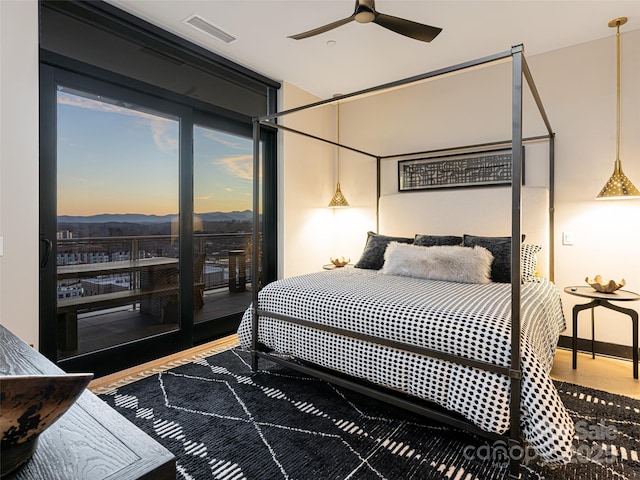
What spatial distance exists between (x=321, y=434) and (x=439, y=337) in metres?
0.82

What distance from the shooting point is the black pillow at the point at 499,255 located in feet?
9.79

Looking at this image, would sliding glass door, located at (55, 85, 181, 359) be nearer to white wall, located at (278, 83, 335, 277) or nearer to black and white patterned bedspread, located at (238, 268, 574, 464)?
black and white patterned bedspread, located at (238, 268, 574, 464)

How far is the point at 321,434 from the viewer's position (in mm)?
1951

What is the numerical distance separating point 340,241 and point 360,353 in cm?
273

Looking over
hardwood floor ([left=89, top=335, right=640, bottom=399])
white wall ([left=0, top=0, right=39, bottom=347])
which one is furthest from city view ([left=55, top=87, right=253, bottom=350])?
hardwood floor ([left=89, top=335, right=640, bottom=399])

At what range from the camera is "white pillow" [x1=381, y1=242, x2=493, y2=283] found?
2922mm

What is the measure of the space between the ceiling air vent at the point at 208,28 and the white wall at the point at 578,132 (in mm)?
2205

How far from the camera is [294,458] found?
1750 mm

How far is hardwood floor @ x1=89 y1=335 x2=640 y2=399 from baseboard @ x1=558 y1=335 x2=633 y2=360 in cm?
6

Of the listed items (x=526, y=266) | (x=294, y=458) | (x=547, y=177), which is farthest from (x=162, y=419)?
(x=547, y=177)

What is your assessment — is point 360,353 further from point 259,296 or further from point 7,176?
point 7,176

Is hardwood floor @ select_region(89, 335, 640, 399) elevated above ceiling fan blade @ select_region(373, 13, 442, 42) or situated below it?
below

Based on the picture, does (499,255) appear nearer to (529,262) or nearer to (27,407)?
(529,262)

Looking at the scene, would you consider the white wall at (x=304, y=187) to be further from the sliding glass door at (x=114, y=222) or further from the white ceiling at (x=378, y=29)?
the sliding glass door at (x=114, y=222)
